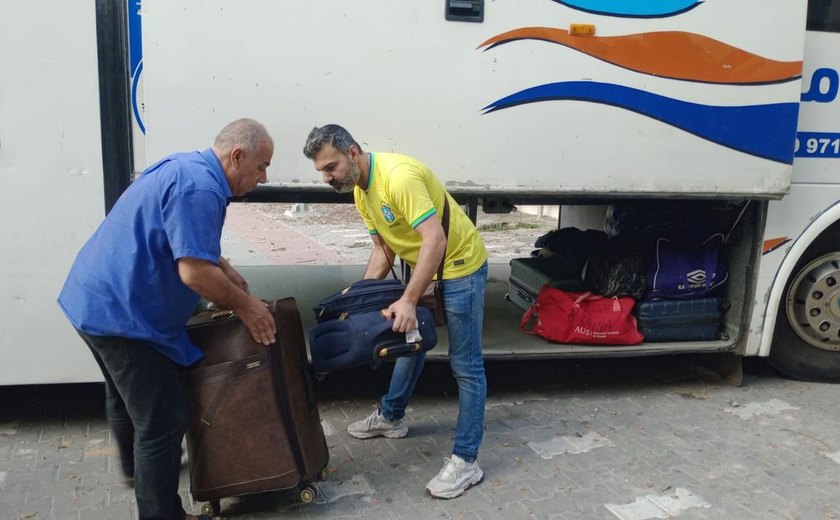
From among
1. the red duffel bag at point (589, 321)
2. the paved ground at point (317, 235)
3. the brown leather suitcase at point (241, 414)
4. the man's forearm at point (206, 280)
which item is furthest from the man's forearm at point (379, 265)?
the paved ground at point (317, 235)

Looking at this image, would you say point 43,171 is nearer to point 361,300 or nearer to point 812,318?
point 361,300

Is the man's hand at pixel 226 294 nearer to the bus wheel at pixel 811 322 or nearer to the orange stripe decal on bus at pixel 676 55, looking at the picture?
the orange stripe decal on bus at pixel 676 55

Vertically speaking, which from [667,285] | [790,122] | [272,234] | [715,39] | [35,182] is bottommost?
[272,234]

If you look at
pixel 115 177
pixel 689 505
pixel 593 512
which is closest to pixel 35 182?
pixel 115 177

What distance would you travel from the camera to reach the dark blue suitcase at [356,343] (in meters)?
3.06

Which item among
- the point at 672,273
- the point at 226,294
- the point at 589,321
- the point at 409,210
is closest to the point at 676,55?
the point at 672,273

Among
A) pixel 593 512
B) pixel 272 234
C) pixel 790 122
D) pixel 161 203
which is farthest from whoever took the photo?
pixel 272 234

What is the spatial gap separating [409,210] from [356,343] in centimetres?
60

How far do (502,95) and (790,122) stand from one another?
65.3 inches

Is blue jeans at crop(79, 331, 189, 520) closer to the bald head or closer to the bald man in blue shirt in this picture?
the bald man in blue shirt

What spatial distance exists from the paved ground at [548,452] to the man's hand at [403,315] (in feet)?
2.67

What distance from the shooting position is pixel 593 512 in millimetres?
3199

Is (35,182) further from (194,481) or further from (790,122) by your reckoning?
(790,122)

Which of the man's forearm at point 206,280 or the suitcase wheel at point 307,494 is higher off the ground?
the man's forearm at point 206,280
